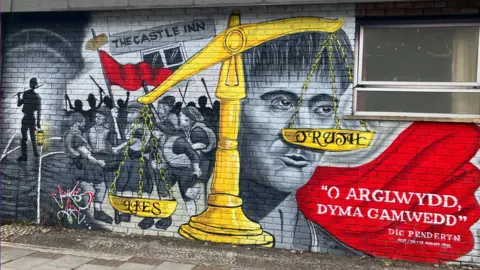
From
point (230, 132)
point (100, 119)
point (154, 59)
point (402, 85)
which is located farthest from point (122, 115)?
point (402, 85)

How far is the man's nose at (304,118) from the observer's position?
18.2 ft

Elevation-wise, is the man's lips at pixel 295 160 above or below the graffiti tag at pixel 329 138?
below

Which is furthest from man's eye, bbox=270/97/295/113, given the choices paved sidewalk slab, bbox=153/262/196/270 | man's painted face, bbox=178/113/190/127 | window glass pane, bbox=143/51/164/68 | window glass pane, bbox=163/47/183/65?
paved sidewalk slab, bbox=153/262/196/270

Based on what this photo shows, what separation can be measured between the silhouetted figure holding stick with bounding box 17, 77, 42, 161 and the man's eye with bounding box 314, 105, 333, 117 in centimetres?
402

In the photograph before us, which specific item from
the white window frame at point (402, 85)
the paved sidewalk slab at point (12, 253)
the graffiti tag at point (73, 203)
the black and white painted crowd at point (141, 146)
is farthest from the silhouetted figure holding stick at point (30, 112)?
the white window frame at point (402, 85)

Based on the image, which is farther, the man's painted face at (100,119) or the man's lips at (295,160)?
the man's painted face at (100,119)

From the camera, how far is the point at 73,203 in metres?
6.35

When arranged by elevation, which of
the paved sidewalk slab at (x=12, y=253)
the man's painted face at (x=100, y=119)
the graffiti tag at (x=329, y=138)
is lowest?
the paved sidewalk slab at (x=12, y=253)

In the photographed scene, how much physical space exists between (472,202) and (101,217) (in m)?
4.79

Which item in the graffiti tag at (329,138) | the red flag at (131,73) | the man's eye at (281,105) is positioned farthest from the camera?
the red flag at (131,73)

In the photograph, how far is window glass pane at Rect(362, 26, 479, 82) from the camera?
17.2ft

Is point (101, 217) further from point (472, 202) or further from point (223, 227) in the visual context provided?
point (472, 202)

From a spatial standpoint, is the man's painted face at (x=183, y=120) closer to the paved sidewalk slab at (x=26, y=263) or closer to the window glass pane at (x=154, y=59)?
A: the window glass pane at (x=154, y=59)

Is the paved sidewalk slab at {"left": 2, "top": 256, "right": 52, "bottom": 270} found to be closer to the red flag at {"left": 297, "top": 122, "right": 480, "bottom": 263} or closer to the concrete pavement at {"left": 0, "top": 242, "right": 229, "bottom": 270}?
the concrete pavement at {"left": 0, "top": 242, "right": 229, "bottom": 270}
